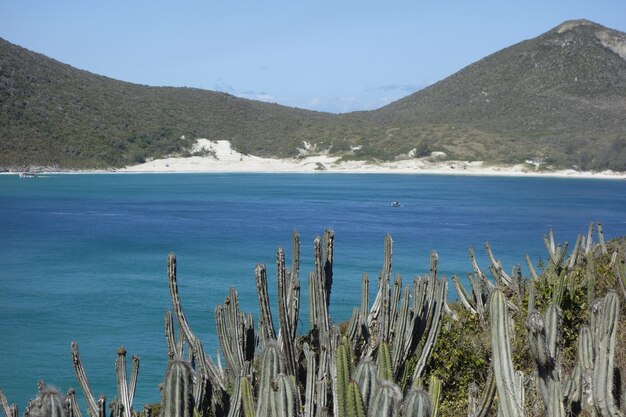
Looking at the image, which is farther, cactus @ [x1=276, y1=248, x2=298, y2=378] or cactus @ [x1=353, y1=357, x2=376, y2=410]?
cactus @ [x1=276, y1=248, x2=298, y2=378]

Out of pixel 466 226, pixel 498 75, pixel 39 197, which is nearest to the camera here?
pixel 466 226

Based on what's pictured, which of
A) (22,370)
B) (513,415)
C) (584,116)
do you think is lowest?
(22,370)

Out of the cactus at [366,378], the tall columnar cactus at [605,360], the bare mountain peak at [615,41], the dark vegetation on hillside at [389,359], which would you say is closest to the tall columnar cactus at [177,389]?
the dark vegetation on hillside at [389,359]

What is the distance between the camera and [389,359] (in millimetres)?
5359

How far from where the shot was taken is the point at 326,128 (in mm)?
108688

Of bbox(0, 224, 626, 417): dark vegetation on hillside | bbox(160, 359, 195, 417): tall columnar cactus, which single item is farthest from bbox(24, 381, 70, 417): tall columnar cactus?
bbox(160, 359, 195, 417): tall columnar cactus

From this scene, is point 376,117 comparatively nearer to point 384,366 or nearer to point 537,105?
point 537,105

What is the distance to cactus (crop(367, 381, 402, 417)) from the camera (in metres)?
3.51

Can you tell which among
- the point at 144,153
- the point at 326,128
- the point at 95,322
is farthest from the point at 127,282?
the point at 326,128

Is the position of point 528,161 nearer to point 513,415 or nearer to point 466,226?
point 466,226

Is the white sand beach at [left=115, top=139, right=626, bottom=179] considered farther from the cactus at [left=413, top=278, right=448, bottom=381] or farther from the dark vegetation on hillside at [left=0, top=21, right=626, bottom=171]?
the cactus at [left=413, top=278, right=448, bottom=381]

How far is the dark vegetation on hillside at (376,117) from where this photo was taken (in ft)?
291

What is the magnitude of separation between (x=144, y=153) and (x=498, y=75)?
7025 centimetres

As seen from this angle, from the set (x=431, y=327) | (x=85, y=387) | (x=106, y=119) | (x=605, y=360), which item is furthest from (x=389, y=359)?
(x=106, y=119)
